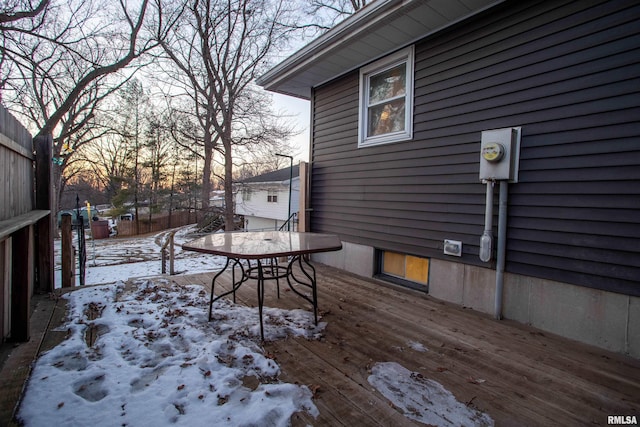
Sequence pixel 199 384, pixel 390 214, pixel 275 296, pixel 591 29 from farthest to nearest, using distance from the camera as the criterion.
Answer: pixel 390 214
pixel 275 296
pixel 591 29
pixel 199 384

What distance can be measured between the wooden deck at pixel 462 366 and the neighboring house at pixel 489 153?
37 cm

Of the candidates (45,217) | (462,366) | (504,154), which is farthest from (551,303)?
(45,217)

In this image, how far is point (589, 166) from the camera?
7.50 ft

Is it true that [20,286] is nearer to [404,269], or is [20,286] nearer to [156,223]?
[404,269]

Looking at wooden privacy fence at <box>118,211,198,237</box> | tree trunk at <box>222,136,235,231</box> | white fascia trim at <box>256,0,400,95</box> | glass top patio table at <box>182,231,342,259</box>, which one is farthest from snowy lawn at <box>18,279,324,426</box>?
wooden privacy fence at <box>118,211,198,237</box>

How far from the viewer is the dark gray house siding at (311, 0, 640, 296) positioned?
2.15 m

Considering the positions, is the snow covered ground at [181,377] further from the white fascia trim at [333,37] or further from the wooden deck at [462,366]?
the white fascia trim at [333,37]

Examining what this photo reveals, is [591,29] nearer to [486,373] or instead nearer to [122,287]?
[486,373]

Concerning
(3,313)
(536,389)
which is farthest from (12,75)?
(536,389)

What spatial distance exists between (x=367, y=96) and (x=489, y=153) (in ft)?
6.61

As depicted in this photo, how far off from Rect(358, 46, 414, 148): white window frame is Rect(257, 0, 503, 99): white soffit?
0.30 feet

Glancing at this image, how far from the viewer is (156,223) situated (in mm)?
19438

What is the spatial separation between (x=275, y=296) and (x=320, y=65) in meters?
3.08

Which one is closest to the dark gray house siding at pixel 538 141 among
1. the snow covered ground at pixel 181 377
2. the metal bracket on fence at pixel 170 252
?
the snow covered ground at pixel 181 377
